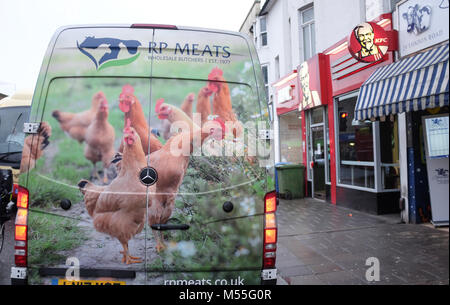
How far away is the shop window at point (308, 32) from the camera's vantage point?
1170 centimetres

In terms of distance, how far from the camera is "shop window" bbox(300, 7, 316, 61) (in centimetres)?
1170

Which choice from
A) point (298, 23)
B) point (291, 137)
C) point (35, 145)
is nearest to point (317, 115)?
point (291, 137)

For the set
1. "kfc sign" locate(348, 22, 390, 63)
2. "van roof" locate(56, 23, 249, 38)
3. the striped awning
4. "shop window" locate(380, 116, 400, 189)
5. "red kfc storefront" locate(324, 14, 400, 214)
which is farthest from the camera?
"shop window" locate(380, 116, 400, 189)

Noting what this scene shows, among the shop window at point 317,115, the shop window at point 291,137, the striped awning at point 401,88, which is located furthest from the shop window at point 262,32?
the striped awning at point 401,88

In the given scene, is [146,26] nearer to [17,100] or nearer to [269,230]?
[269,230]

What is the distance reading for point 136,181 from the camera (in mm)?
2529

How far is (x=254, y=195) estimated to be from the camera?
2623mm

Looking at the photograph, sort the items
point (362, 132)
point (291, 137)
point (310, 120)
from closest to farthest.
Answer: point (362, 132) → point (310, 120) → point (291, 137)

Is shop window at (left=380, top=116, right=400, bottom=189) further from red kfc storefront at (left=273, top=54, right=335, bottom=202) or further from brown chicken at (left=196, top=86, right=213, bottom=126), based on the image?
brown chicken at (left=196, top=86, right=213, bottom=126)

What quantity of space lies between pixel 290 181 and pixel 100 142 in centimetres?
906

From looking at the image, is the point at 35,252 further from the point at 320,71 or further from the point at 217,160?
the point at 320,71

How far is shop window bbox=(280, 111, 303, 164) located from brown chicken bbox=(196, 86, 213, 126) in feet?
36.6

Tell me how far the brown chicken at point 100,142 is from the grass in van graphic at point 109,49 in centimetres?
41

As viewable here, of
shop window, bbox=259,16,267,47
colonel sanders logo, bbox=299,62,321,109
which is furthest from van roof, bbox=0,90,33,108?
shop window, bbox=259,16,267,47
